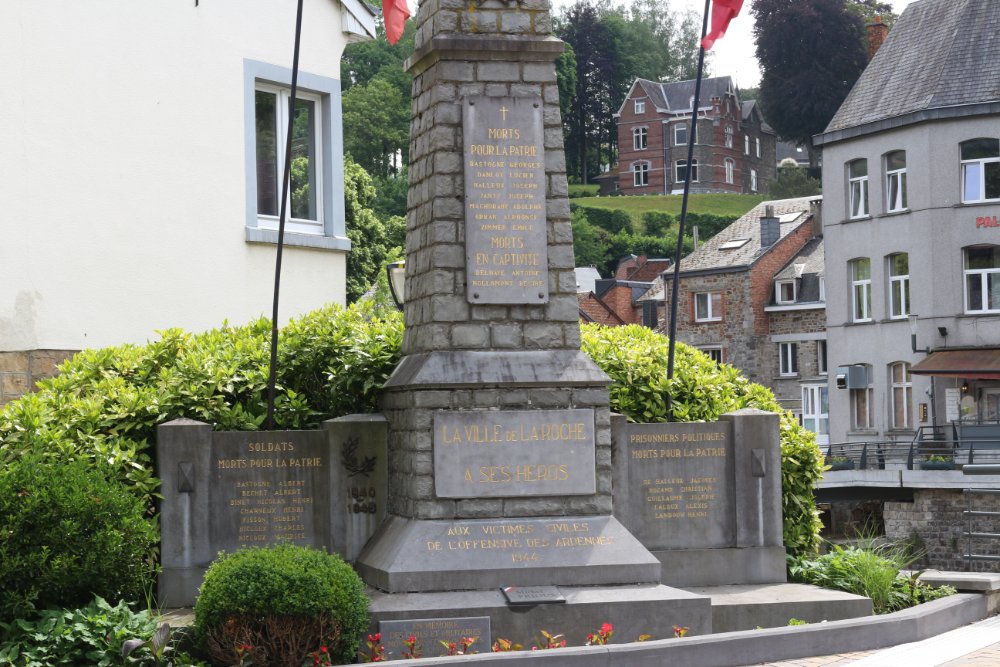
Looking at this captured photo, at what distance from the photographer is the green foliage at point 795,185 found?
284 ft

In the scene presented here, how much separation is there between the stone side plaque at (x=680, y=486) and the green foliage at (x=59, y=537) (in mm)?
4643

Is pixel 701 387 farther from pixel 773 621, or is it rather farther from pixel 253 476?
pixel 253 476

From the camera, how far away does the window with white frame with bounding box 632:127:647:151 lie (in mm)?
107625

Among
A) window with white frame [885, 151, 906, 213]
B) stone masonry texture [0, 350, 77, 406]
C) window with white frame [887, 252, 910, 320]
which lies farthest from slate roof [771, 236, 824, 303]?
stone masonry texture [0, 350, 77, 406]

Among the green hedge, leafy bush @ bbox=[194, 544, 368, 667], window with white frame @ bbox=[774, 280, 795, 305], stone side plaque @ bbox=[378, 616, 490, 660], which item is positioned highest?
window with white frame @ bbox=[774, 280, 795, 305]

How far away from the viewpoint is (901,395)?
139 feet

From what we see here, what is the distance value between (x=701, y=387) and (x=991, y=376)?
2593 centimetres

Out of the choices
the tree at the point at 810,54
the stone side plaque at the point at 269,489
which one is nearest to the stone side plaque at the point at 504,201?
the stone side plaque at the point at 269,489

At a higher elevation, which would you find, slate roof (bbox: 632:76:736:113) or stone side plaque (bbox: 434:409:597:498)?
slate roof (bbox: 632:76:736:113)

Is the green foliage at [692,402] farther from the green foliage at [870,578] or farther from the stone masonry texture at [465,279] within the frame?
the stone masonry texture at [465,279]

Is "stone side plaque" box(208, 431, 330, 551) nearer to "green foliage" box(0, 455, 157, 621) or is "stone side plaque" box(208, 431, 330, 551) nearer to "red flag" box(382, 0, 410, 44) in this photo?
"green foliage" box(0, 455, 157, 621)

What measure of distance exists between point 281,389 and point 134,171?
4.32m

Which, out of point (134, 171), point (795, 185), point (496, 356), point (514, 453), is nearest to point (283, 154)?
point (134, 171)

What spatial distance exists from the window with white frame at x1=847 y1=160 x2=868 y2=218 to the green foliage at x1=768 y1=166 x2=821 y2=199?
41313mm
